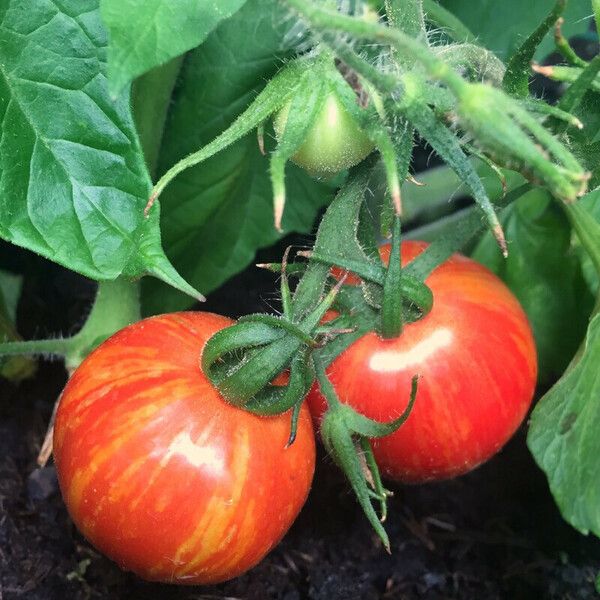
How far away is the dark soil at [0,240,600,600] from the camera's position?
2.44ft

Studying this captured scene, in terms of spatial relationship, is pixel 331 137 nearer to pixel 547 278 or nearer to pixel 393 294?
pixel 393 294

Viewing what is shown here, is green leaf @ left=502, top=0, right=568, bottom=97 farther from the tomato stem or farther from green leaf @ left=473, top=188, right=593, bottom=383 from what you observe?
green leaf @ left=473, top=188, right=593, bottom=383

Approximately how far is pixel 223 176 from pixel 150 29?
34 cm

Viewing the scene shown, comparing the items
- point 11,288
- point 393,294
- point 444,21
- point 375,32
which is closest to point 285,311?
point 393,294

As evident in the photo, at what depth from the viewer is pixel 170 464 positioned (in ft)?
1.82

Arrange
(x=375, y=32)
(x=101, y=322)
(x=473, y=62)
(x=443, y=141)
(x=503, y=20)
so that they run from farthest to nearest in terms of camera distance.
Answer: (x=503, y=20) < (x=101, y=322) < (x=473, y=62) < (x=443, y=141) < (x=375, y=32)

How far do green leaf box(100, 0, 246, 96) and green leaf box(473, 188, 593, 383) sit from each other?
0.43m

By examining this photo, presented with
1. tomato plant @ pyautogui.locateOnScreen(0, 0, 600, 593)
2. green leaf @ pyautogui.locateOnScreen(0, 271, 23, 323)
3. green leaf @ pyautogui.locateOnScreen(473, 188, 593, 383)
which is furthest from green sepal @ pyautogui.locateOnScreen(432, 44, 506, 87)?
green leaf @ pyautogui.locateOnScreen(0, 271, 23, 323)

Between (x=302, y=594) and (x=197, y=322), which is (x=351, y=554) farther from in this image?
(x=197, y=322)

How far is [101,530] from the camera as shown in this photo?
0.58 m

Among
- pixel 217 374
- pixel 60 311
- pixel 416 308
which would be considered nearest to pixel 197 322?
pixel 217 374

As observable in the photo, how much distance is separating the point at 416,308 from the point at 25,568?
398 millimetres

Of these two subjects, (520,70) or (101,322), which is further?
(101,322)

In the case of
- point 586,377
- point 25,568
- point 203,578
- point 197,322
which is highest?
point 586,377
